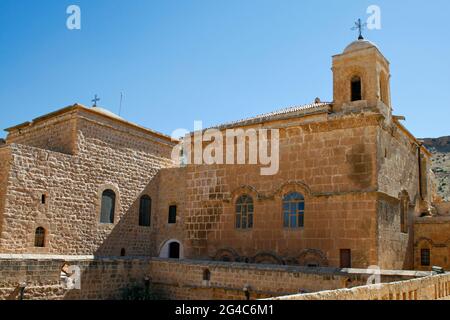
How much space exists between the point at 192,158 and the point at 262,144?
11.3 ft

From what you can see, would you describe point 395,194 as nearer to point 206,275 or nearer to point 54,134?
point 206,275

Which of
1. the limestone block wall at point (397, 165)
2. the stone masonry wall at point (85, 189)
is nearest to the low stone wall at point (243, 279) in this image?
the stone masonry wall at point (85, 189)

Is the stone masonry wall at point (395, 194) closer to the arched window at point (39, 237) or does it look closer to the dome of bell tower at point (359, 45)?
the dome of bell tower at point (359, 45)

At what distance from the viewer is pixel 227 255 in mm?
15719

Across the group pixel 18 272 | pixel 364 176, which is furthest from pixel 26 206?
pixel 364 176

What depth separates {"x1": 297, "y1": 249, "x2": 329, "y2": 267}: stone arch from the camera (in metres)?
13.6

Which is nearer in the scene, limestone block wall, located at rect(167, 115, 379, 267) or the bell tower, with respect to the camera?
limestone block wall, located at rect(167, 115, 379, 267)

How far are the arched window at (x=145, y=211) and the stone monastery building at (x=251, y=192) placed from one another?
0.04 metres

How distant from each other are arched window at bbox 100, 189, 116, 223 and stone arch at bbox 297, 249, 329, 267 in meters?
7.39

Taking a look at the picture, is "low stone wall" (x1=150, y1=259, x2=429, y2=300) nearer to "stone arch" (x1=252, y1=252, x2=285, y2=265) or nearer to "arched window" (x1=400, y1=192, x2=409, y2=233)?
"stone arch" (x1=252, y1=252, x2=285, y2=265)

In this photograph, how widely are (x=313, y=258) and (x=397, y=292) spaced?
8088mm

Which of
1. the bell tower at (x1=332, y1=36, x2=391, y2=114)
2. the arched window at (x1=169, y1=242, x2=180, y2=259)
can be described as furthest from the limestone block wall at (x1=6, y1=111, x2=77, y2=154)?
the bell tower at (x1=332, y1=36, x2=391, y2=114)

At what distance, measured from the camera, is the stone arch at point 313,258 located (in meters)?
13.6
